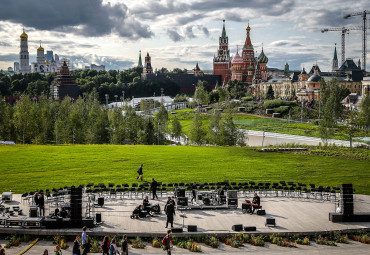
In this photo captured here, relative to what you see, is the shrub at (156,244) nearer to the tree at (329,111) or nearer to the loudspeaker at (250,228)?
the loudspeaker at (250,228)

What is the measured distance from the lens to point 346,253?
1881 cm

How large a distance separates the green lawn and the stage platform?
603cm

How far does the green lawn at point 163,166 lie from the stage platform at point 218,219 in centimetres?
603

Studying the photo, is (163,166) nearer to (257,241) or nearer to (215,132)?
(257,241)

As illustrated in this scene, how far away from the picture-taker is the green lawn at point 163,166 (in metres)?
32.9

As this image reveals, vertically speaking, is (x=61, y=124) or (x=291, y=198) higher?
(x=61, y=124)

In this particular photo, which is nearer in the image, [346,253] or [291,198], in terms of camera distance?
[346,253]

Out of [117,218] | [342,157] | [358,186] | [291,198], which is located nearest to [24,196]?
[117,218]

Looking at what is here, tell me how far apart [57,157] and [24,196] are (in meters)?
17.0

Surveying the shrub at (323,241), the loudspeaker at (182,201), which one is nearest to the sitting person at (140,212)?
the loudspeaker at (182,201)

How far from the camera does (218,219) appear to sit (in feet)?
74.6

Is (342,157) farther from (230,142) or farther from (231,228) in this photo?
(231,228)

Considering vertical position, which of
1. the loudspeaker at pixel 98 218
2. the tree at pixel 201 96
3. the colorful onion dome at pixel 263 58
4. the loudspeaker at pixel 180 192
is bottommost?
the loudspeaker at pixel 98 218

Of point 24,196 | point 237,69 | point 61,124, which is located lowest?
point 24,196
